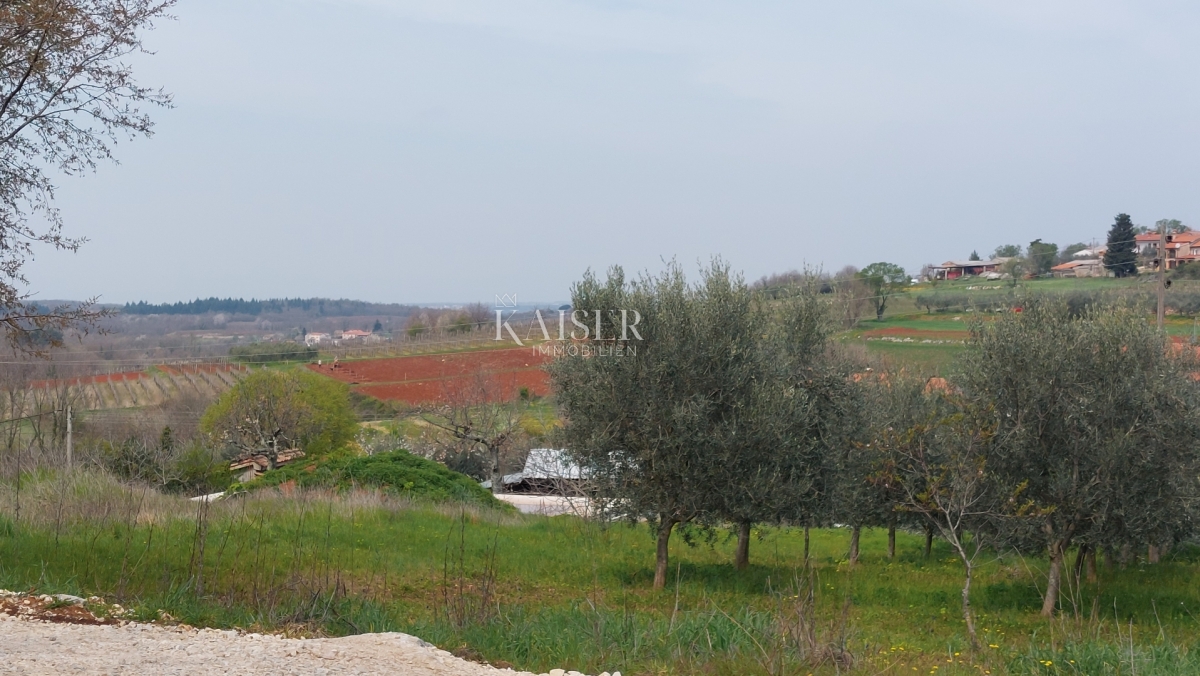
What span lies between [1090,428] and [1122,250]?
4005 centimetres

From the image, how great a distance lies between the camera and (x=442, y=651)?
6.07 m

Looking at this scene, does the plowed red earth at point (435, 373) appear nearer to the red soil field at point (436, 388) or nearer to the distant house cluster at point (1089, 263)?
the red soil field at point (436, 388)

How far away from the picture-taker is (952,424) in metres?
12.0

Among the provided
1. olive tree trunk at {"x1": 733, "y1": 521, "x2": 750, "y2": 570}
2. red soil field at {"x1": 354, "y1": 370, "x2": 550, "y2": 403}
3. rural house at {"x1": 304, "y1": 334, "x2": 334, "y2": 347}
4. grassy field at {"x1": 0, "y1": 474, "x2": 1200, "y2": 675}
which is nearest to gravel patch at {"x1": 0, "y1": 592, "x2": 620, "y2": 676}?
grassy field at {"x1": 0, "y1": 474, "x2": 1200, "y2": 675}

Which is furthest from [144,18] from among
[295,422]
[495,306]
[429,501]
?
[295,422]

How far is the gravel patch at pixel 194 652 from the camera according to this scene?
5266 millimetres

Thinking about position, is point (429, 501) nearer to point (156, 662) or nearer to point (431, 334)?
point (156, 662)

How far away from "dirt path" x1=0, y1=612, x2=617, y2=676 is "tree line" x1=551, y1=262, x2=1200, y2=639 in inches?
275

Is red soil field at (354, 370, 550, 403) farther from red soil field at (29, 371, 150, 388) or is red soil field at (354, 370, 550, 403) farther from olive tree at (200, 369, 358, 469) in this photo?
red soil field at (29, 371, 150, 388)

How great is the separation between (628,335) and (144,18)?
289 inches

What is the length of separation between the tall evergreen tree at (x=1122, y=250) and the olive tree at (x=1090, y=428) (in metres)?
31.2

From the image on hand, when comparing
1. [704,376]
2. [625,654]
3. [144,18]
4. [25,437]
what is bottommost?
[25,437]

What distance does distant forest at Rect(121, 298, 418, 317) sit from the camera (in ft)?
212

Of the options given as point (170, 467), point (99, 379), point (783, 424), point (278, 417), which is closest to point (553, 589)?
point (783, 424)
